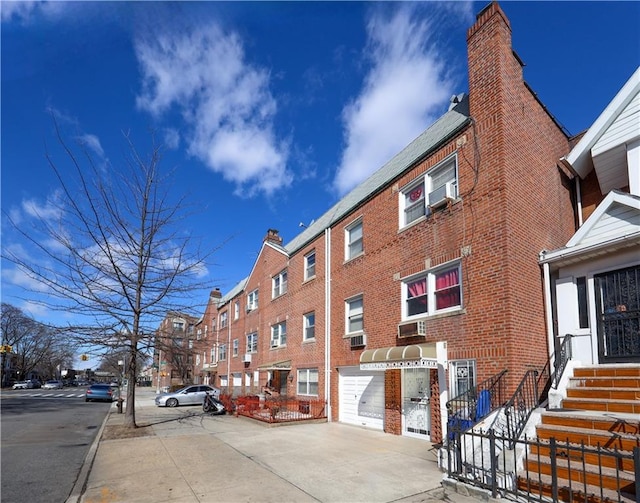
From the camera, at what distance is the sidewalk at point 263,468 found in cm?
675

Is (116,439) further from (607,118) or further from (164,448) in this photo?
(607,118)

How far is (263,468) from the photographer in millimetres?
8430

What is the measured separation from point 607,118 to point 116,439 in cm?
1529

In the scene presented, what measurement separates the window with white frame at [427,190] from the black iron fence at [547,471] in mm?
6535

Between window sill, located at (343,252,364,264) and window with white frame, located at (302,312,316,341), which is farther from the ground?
window sill, located at (343,252,364,264)

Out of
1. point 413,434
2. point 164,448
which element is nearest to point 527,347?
point 413,434

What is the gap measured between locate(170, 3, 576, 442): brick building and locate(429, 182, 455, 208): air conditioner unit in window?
0.13ft

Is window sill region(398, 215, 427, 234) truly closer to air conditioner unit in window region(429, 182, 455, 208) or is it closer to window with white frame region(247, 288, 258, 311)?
air conditioner unit in window region(429, 182, 455, 208)

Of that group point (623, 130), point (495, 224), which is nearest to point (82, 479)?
point (495, 224)

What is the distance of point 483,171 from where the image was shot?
10.7 meters

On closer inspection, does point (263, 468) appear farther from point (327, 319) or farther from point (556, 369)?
point (327, 319)

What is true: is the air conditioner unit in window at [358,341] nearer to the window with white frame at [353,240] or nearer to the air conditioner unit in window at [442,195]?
the window with white frame at [353,240]

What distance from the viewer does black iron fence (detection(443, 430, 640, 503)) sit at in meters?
5.37

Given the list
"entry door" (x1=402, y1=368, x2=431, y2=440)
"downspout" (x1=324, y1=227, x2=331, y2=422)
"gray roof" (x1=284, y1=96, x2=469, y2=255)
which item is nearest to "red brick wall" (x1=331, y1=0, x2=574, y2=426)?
"gray roof" (x1=284, y1=96, x2=469, y2=255)
